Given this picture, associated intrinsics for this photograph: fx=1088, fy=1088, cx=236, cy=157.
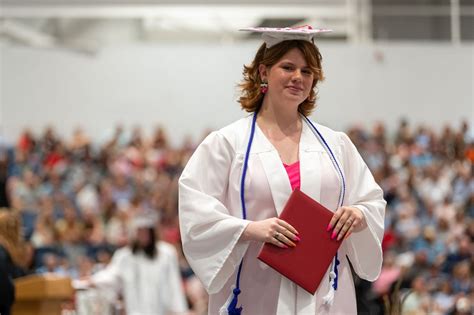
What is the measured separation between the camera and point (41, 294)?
691 centimetres

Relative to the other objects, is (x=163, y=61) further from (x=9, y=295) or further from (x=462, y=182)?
(x=9, y=295)

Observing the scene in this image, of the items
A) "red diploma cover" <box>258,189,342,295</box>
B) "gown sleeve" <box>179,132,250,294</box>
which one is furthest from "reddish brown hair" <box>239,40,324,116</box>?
"red diploma cover" <box>258,189,342,295</box>

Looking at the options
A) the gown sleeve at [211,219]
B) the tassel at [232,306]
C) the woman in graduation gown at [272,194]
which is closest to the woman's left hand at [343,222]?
the woman in graduation gown at [272,194]

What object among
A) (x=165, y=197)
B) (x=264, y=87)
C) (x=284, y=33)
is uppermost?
(x=284, y=33)

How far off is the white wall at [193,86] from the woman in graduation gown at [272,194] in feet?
66.7

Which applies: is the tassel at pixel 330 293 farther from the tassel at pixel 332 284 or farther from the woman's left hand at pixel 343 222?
the woman's left hand at pixel 343 222

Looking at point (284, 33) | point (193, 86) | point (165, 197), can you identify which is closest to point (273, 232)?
point (284, 33)

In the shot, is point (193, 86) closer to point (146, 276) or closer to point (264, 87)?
point (146, 276)

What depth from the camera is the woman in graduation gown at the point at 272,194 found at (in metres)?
4.16

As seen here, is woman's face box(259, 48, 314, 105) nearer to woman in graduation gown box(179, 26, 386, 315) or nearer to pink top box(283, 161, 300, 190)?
woman in graduation gown box(179, 26, 386, 315)

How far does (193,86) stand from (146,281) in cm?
1403

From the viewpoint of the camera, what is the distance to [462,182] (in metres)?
20.9

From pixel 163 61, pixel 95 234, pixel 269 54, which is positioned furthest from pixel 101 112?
pixel 269 54

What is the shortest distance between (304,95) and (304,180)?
35 cm
